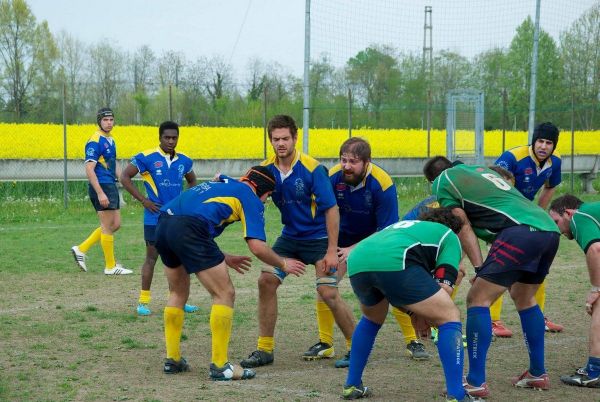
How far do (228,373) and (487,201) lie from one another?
2.51m

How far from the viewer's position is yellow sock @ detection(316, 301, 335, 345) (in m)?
8.06

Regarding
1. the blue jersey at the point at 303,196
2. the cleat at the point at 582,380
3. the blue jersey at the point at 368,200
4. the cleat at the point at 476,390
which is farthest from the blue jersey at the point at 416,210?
the cleat at the point at 582,380

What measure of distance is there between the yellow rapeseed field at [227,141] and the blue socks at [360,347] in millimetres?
19900

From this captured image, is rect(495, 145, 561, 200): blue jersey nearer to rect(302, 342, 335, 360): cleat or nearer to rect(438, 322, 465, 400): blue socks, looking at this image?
rect(302, 342, 335, 360): cleat

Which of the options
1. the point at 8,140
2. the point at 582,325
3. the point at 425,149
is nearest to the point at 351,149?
the point at 582,325

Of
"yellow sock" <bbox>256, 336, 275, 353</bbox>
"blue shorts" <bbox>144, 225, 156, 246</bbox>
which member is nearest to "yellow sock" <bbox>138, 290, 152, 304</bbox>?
"blue shorts" <bbox>144, 225, 156, 246</bbox>

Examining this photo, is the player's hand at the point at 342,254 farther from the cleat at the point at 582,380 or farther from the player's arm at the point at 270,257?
the cleat at the point at 582,380

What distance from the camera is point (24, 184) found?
23.0 metres

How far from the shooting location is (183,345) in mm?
8383

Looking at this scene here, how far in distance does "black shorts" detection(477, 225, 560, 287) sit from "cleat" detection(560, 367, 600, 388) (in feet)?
3.57

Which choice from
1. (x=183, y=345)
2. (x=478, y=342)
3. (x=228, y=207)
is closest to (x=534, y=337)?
(x=478, y=342)

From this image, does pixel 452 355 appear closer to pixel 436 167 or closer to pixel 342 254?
pixel 342 254

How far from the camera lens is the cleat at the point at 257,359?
24.9ft

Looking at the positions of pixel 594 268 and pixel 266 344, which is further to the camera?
pixel 266 344
